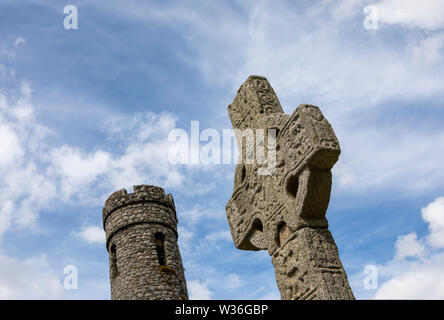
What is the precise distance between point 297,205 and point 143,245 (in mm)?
10009

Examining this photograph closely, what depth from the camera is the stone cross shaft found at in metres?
3.33

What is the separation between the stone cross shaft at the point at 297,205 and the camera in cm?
333

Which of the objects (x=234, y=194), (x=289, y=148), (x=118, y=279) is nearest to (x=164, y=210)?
(x=118, y=279)

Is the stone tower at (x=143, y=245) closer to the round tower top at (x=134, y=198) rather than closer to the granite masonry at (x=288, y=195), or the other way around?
the round tower top at (x=134, y=198)

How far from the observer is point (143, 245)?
12906 millimetres

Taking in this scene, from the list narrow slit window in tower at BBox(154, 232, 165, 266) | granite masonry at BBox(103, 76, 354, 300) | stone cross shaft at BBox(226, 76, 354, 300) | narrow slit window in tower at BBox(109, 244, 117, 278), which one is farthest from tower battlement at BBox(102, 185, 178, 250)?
stone cross shaft at BBox(226, 76, 354, 300)

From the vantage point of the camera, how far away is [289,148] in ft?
12.1

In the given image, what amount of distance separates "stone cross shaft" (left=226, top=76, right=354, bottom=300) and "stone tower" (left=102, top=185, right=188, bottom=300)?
856 cm

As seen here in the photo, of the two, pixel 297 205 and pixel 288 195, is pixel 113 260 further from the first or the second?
pixel 297 205

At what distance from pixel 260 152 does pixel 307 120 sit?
82 cm

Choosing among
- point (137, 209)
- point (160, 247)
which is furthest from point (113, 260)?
point (137, 209)

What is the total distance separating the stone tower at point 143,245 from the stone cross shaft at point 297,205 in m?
8.56

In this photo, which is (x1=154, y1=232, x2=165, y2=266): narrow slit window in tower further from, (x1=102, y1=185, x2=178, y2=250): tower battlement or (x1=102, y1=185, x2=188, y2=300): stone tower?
(x1=102, y1=185, x2=178, y2=250): tower battlement
